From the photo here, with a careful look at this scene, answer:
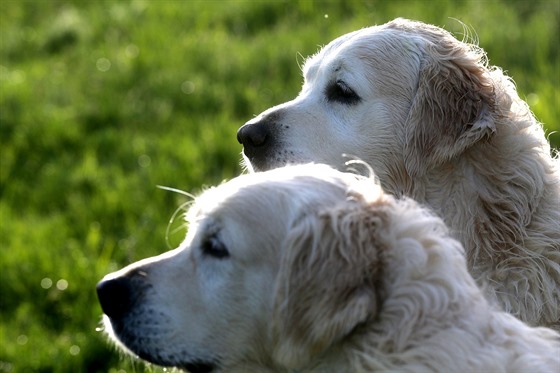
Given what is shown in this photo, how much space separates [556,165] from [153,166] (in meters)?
3.87

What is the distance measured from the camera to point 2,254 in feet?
24.0

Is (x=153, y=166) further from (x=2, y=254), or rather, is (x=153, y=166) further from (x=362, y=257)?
(x=362, y=257)

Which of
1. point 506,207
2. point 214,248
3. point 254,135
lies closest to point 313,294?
point 214,248

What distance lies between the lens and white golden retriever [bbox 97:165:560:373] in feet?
11.5

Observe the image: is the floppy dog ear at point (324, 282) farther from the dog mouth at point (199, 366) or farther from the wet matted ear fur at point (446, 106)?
the wet matted ear fur at point (446, 106)

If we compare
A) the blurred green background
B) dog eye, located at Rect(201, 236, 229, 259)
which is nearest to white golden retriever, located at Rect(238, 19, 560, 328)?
the blurred green background

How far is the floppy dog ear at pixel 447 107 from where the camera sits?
5.07 m

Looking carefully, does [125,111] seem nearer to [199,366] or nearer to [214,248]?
[214,248]

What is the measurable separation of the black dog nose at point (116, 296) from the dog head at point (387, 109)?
4.78 ft

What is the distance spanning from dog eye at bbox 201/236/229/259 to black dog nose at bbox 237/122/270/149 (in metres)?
1.46

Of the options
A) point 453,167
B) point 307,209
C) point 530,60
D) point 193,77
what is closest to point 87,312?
point 453,167

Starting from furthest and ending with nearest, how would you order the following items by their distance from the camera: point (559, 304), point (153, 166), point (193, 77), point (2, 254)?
point (193, 77) < point (153, 166) < point (2, 254) < point (559, 304)

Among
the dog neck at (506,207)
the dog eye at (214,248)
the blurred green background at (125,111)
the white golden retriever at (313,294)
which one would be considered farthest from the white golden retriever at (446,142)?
the dog eye at (214,248)

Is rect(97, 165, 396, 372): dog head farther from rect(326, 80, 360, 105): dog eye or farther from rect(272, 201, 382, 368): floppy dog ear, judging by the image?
rect(326, 80, 360, 105): dog eye
